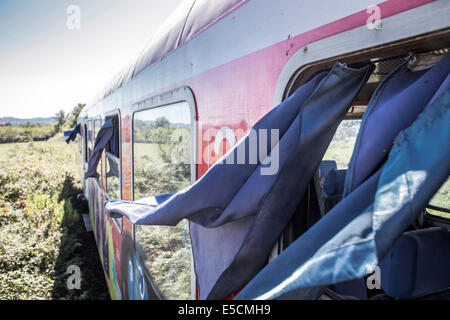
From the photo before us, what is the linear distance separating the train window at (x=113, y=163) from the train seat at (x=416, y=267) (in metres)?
3.49

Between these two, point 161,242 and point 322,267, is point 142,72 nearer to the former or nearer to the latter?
point 161,242

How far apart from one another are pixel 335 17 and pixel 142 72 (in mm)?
2235

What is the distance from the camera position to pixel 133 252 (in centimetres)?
315

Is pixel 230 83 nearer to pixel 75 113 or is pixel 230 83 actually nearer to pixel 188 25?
pixel 188 25

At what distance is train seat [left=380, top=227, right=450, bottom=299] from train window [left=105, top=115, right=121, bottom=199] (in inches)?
137

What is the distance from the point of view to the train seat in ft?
4.98

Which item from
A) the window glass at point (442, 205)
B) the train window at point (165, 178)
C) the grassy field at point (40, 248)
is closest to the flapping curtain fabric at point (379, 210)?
the train window at point (165, 178)

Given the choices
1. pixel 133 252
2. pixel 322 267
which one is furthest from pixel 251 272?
pixel 133 252

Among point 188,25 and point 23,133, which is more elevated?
point 23,133

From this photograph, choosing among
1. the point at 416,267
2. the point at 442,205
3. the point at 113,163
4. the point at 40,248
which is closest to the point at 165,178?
the point at 416,267

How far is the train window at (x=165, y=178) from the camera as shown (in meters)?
2.02

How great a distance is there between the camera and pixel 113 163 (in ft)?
15.2

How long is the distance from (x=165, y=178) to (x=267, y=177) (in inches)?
56.5

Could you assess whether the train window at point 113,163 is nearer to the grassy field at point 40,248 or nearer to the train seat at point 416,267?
the grassy field at point 40,248
